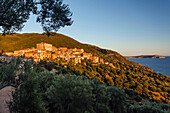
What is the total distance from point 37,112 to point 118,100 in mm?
7640

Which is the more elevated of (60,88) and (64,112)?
(60,88)

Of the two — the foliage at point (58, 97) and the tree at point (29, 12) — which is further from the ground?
the tree at point (29, 12)

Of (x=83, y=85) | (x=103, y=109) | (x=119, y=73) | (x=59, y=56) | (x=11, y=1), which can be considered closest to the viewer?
(x=11, y=1)

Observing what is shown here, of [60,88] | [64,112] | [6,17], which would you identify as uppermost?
[6,17]

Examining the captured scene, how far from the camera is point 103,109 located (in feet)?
→ 25.9

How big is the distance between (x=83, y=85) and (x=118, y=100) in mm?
4762

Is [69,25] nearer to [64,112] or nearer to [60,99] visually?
[60,99]

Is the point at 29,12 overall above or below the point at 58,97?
above

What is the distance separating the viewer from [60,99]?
6867 mm

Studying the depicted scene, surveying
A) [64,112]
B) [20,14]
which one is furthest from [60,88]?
[20,14]

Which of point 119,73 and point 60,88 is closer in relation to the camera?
point 60,88

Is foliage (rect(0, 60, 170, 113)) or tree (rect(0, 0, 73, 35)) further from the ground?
tree (rect(0, 0, 73, 35))

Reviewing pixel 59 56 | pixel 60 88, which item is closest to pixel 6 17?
pixel 60 88

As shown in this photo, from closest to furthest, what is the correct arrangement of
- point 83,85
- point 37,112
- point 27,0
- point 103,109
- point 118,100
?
point 37,112
point 27,0
point 83,85
point 103,109
point 118,100
